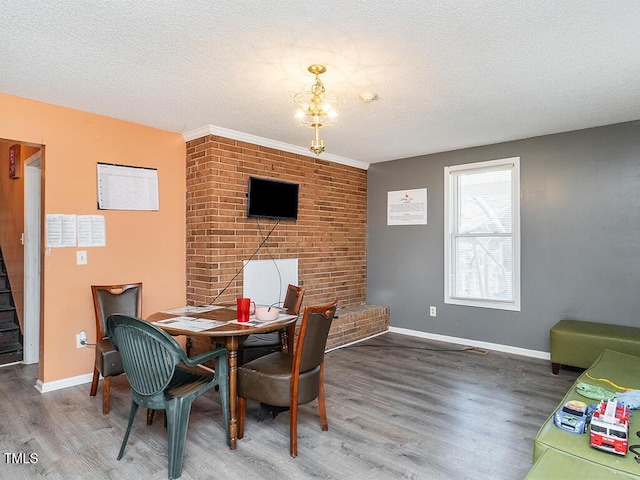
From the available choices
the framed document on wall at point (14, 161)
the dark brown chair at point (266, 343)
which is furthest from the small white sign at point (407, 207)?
the framed document on wall at point (14, 161)

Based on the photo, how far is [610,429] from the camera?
5.33 feet

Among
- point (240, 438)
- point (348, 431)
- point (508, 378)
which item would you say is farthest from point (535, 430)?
point (240, 438)

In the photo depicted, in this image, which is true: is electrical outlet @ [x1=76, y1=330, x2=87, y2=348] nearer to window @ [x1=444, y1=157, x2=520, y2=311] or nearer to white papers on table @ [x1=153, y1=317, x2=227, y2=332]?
white papers on table @ [x1=153, y1=317, x2=227, y2=332]

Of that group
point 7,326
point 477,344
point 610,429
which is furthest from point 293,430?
point 7,326

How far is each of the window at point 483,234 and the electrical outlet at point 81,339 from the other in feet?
12.7

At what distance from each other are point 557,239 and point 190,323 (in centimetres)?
Answer: 370

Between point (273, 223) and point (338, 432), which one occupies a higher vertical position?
Answer: point (273, 223)

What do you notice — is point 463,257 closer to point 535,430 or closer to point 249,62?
point 535,430

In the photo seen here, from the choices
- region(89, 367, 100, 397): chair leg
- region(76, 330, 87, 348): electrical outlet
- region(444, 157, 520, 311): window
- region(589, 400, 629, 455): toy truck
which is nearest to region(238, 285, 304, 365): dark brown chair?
region(89, 367, 100, 397): chair leg

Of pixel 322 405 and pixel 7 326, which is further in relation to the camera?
pixel 7 326

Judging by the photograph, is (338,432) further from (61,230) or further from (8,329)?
(8,329)

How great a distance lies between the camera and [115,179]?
138 inches

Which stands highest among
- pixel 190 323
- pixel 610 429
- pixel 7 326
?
pixel 190 323

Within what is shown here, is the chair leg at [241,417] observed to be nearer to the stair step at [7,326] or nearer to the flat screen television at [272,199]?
the flat screen television at [272,199]
